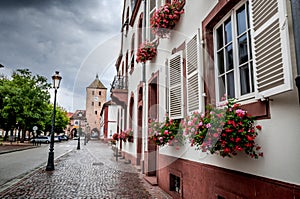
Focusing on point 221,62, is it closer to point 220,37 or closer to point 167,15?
point 220,37

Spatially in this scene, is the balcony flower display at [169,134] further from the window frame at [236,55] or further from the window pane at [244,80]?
the window pane at [244,80]

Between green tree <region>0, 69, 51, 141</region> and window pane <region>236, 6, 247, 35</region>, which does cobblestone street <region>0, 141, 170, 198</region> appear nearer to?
window pane <region>236, 6, 247, 35</region>

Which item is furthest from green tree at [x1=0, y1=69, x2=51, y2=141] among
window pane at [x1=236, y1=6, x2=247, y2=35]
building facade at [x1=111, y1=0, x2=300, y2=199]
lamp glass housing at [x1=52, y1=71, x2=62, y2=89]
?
window pane at [x1=236, y1=6, x2=247, y2=35]

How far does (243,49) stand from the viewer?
365cm

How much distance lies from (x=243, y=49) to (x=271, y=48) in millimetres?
931

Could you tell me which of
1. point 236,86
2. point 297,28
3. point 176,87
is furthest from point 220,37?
point 297,28

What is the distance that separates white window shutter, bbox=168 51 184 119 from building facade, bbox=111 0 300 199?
0.08ft

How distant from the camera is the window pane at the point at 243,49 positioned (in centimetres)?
357

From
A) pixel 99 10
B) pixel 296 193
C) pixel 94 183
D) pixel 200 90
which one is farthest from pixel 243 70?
pixel 99 10

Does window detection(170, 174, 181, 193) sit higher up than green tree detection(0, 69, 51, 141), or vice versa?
green tree detection(0, 69, 51, 141)

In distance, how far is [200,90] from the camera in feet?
15.1

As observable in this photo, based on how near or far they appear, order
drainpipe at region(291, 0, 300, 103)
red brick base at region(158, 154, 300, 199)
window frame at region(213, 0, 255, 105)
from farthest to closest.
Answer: window frame at region(213, 0, 255, 105)
red brick base at region(158, 154, 300, 199)
drainpipe at region(291, 0, 300, 103)

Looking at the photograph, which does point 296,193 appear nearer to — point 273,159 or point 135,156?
point 273,159

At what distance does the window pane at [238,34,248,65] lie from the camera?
3.57 metres
